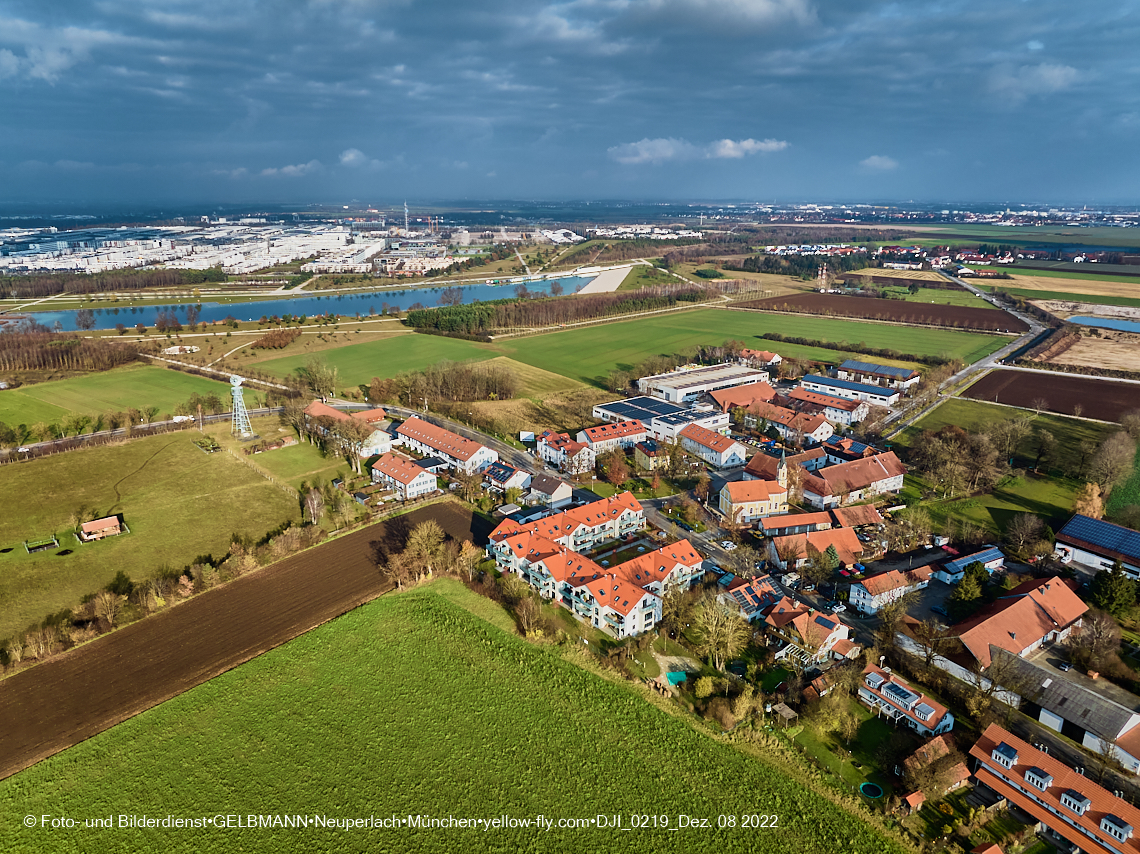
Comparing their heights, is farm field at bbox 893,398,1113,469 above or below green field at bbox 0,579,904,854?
above

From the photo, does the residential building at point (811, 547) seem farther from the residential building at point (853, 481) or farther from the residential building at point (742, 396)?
the residential building at point (742, 396)

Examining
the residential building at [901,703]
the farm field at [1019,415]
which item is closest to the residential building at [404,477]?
the residential building at [901,703]

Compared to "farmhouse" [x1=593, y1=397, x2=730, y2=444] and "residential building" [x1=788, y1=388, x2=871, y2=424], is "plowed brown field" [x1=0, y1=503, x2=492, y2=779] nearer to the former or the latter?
"farmhouse" [x1=593, y1=397, x2=730, y2=444]

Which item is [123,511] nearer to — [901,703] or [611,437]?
[611,437]

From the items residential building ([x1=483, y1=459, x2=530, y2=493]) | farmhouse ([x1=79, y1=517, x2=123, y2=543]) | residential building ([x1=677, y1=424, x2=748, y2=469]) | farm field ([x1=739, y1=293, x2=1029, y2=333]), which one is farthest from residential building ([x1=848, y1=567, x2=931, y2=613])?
farm field ([x1=739, y1=293, x2=1029, y2=333])

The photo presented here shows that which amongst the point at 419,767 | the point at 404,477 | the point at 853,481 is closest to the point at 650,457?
the point at 853,481

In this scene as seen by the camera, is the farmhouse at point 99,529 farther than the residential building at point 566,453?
No
